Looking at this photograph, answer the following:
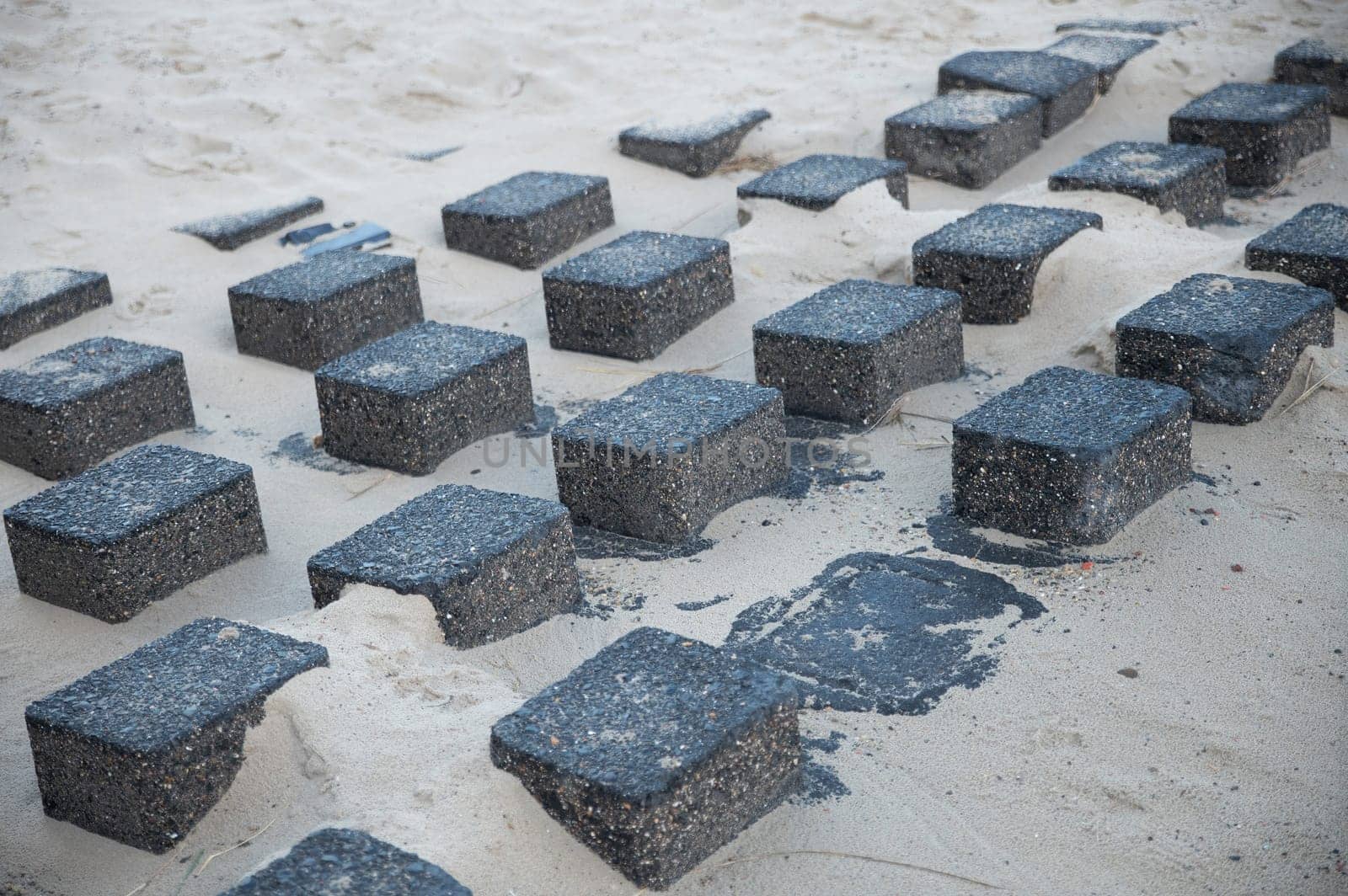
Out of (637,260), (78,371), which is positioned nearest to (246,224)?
(78,371)

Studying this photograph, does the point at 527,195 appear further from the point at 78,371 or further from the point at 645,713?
the point at 645,713

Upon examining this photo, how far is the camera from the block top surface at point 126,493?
3889mm

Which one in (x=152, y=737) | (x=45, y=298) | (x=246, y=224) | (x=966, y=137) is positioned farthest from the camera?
(x=966, y=137)

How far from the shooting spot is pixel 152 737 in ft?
9.50

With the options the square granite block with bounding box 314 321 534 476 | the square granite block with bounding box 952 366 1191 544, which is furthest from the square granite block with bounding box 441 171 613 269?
the square granite block with bounding box 952 366 1191 544

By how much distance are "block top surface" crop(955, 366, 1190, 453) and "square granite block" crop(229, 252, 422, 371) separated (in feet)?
Answer: 8.40

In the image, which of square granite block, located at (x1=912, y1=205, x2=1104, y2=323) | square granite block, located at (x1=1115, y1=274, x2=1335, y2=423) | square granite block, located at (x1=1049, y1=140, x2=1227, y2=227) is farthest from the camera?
square granite block, located at (x1=1049, y1=140, x2=1227, y2=227)

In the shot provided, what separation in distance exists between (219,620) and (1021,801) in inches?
73.5

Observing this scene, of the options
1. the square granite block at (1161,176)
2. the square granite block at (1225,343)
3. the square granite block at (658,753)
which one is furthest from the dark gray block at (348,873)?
the square granite block at (1161,176)

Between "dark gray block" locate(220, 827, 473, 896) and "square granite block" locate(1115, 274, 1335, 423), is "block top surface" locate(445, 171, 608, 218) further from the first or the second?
"dark gray block" locate(220, 827, 473, 896)

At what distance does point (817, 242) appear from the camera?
6113 mm

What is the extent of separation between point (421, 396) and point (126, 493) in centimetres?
96

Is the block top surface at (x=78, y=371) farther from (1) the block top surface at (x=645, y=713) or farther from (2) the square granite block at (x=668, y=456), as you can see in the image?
(1) the block top surface at (x=645, y=713)

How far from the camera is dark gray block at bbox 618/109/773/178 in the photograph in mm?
7238
